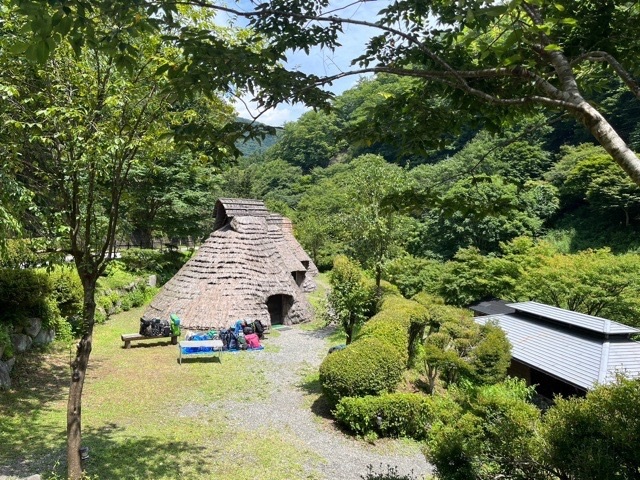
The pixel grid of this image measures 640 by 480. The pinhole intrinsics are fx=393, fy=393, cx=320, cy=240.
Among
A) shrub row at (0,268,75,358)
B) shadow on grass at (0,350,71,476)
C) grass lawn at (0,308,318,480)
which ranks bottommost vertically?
grass lawn at (0,308,318,480)

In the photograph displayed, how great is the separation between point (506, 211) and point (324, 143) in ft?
216

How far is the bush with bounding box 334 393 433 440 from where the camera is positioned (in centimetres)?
889

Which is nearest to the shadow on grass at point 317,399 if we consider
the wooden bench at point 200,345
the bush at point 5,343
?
the wooden bench at point 200,345

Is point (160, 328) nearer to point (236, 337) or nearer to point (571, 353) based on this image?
point (236, 337)

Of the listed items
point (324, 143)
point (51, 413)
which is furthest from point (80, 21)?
point (324, 143)

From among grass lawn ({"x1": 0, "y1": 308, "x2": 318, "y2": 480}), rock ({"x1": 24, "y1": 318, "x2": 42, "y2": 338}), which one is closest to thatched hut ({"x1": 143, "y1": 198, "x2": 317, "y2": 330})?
grass lawn ({"x1": 0, "y1": 308, "x2": 318, "y2": 480})

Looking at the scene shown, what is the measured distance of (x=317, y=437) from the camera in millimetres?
8656

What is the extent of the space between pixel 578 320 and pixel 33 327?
17.5 m

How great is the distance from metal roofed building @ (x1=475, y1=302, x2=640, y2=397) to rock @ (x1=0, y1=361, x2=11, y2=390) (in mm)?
13833

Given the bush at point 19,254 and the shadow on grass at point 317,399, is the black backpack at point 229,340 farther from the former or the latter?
the bush at point 19,254

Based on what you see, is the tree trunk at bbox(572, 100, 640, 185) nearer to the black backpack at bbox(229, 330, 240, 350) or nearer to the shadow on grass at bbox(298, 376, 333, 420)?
the shadow on grass at bbox(298, 376, 333, 420)

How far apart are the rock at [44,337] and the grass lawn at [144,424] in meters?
0.58

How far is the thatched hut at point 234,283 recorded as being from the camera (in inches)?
629

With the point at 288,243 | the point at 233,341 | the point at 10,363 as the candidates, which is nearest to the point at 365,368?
the point at 233,341
